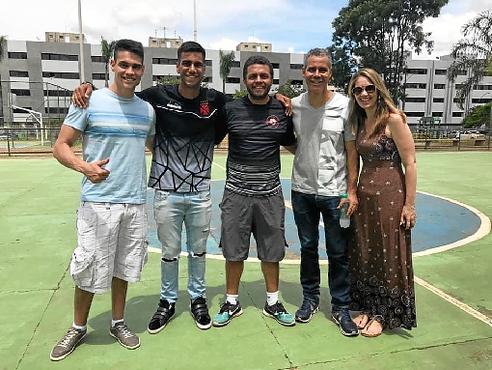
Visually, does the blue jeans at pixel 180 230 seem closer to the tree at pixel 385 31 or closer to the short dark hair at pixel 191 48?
the short dark hair at pixel 191 48

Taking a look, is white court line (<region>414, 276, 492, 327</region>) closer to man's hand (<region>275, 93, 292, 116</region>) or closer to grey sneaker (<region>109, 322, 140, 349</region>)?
man's hand (<region>275, 93, 292, 116</region>)

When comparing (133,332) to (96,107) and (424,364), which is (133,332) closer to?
(96,107)

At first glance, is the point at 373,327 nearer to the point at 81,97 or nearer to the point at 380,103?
the point at 380,103

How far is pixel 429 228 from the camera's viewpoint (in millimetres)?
6281

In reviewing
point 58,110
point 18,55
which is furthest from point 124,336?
point 18,55

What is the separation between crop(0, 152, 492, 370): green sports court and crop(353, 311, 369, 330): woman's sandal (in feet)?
0.50

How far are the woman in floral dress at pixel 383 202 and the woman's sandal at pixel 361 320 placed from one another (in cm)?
1

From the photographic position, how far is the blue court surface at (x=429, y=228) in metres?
5.44

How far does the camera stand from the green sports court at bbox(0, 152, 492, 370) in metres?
2.83

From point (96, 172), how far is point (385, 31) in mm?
32437

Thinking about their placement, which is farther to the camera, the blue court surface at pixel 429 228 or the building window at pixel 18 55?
the building window at pixel 18 55

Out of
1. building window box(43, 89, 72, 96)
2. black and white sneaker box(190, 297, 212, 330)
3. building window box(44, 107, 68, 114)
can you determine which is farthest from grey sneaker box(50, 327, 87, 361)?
building window box(44, 107, 68, 114)

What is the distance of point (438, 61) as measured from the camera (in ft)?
211

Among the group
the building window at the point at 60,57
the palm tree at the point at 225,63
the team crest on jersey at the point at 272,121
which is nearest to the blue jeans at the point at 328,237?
the team crest on jersey at the point at 272,121
